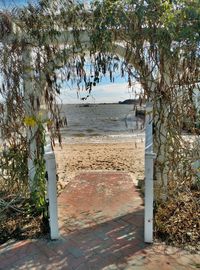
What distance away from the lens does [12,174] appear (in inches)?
186

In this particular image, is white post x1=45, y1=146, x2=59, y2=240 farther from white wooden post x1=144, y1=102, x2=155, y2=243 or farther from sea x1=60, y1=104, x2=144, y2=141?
white wooden post x1=144, y1=102, x2=155, y2=243

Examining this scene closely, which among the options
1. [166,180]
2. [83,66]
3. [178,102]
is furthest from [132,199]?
[83,66]

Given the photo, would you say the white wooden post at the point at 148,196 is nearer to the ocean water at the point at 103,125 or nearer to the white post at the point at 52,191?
the ocean water at the point at 103,125

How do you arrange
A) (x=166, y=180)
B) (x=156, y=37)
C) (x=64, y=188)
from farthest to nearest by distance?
1. (x=64, y=188)
2. (x=166, y=180)
3. (x=156, y=37)

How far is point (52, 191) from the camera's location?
396 centimetres

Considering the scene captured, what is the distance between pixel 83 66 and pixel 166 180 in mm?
2194

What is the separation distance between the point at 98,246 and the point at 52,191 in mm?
929

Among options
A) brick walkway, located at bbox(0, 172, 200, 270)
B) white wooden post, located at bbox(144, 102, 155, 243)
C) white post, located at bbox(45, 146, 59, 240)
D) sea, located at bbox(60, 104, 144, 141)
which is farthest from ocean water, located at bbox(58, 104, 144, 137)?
brick walkway, located at bbox(0, 172, 200, 270)

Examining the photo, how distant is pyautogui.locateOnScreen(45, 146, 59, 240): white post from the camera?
394cm

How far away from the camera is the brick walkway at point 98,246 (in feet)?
11.3

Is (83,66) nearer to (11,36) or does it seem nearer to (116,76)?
(116,76)

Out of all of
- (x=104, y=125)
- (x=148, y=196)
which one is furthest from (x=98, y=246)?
(x=104, y=125)

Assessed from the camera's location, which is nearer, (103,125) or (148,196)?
(148,196)

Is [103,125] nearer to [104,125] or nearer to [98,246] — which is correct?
[104,125]
